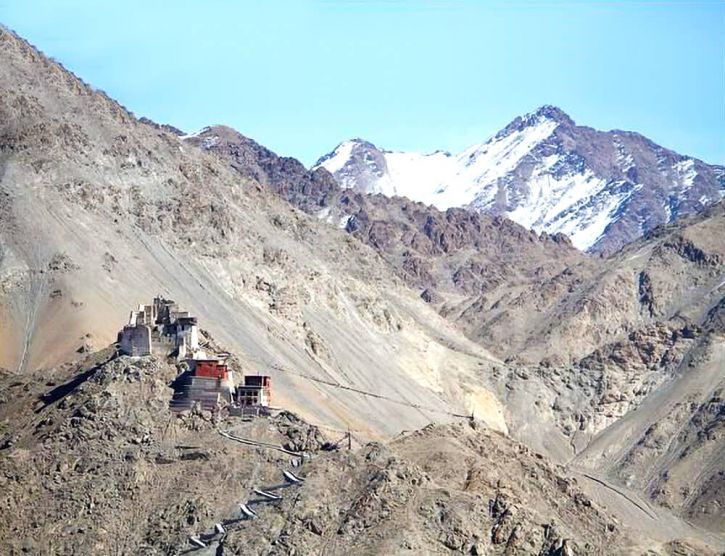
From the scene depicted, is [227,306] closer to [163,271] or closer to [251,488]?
[163,271]

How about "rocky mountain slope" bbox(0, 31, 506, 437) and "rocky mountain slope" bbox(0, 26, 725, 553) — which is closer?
"rocky mountain slope" bbox(0, 26, 725, 553)

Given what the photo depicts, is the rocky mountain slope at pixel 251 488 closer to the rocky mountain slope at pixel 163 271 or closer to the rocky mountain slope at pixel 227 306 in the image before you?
the rocky mountain slope at pixel 227 306

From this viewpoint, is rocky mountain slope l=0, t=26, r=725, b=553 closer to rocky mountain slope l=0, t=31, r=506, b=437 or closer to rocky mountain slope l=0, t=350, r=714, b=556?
rocky mountain slope l=0, t=31, r=506, b=437

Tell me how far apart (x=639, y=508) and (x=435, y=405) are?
34560 millimetres

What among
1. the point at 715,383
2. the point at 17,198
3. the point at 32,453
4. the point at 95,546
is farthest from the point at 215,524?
the point at 715,383

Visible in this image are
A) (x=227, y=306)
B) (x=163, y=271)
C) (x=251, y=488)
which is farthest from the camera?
(x=163, y=271)

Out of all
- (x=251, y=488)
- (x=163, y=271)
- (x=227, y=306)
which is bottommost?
(x=251, y=488)

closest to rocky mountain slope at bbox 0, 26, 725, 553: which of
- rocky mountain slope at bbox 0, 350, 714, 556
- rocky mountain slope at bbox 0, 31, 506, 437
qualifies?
rocky mountain slope at bbox 0, 31, 506, 437

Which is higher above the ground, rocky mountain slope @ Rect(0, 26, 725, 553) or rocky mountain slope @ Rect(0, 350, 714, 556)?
rocky mountain slope @ Rect(0, 26, 725, 553)

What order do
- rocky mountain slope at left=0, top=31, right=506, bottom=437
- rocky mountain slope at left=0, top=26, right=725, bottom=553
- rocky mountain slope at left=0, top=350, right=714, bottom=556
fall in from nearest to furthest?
rocky mountain slope at left=0, top=350, right=714, bottom=556
rocky mountain slope at left=0, top=26, right=725, bottom=553
rocky mountain slope at left=0, top=31, right=506, bottom=437

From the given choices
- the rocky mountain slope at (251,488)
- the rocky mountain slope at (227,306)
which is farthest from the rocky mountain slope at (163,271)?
the rocky mountain slope at (251,488)

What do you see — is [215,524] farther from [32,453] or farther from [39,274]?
[39,274]

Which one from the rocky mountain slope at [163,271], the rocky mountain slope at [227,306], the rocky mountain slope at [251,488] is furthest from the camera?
the rocky mountain slope at [163,271]

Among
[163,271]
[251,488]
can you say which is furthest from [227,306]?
[251,488]
